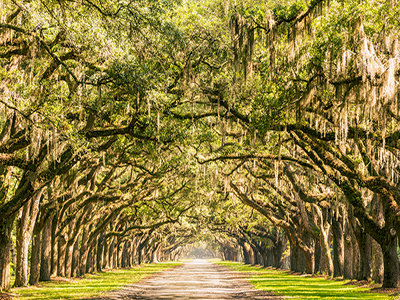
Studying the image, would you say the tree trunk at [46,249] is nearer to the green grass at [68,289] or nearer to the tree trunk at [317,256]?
the green grass at [68,289]

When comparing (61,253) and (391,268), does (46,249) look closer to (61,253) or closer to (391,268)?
(61,253)

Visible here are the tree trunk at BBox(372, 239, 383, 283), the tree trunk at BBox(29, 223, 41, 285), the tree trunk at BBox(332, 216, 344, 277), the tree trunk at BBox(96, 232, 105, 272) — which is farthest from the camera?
the tree trunk at BBox(96, 232, 105, 272)

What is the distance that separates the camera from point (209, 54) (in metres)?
13.2

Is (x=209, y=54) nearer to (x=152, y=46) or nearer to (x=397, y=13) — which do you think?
(x=152, y=46)

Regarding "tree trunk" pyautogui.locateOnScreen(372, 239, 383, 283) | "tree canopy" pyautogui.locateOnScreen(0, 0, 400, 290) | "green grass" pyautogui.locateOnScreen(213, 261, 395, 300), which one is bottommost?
"green grass" pyautogui.locateOnScreen(213, 261, 395, 300)

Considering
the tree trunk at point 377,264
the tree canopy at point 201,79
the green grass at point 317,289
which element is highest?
the tree canopy at point 201,79

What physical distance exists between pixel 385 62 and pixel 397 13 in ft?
4.67

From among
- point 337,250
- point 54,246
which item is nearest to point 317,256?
point 337,250

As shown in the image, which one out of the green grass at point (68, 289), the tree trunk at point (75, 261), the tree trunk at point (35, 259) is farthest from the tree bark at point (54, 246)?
the tree trunk at point (75, 261)

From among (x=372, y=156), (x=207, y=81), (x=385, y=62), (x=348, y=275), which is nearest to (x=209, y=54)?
(x=207, y=81)

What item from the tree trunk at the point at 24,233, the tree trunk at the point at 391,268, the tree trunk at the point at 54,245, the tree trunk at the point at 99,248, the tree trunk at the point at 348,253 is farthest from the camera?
the tree trunk at the point at 99,248

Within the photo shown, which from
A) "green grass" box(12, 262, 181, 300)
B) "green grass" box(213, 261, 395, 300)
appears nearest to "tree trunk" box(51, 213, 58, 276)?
"green grass" box(12, 262, 181, 300)

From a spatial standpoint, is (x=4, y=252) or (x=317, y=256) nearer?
(x=4, y=252)

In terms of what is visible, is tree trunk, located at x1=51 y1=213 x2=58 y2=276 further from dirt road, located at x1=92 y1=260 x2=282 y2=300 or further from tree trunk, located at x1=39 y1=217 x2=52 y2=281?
dirt road, located at x1=92 y1=260 x2=282 y2=300
